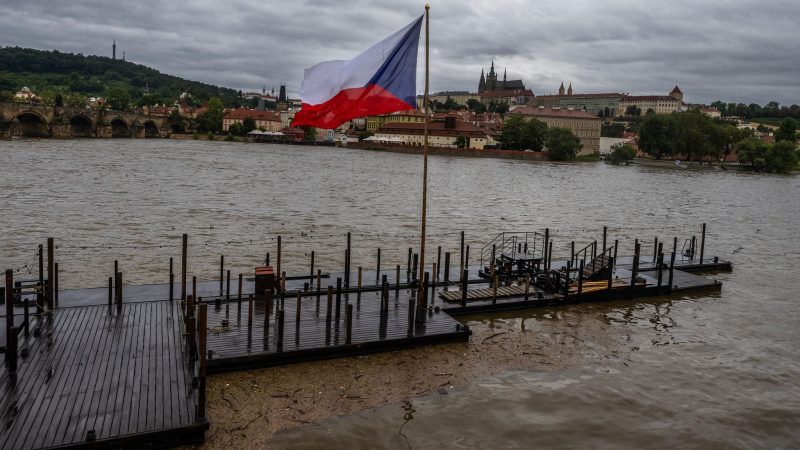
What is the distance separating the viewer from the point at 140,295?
655 inches

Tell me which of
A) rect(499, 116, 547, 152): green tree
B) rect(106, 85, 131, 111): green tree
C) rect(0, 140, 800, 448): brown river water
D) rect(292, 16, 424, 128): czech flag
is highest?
rect(106, 85, 131, 111): green tree

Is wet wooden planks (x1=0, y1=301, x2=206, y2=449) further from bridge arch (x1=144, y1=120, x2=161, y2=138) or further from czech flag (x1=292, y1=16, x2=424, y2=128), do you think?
bridge arch (x1=144, y1=120, x2=161, y2=138)

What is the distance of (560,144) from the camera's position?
Result: 123625mm

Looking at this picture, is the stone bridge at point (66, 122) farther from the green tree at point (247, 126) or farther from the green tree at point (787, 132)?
the green tree at point (787, 132)

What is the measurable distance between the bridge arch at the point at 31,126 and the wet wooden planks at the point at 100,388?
105m

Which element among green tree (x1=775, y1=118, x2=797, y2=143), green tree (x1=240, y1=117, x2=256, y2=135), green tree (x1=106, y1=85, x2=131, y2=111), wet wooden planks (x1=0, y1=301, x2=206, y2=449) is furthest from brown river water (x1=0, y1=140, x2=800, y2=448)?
green tree (x1=106, y1=85, x2=131, y2=111)

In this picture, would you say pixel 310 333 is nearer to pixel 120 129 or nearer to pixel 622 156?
pixel 622 156

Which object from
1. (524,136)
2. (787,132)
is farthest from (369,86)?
(787,132)

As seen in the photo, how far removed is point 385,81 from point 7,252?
794 inches

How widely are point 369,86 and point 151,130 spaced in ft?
482

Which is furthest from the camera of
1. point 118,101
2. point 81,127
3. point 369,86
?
point 118,101

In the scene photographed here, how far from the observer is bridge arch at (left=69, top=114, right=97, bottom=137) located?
114m

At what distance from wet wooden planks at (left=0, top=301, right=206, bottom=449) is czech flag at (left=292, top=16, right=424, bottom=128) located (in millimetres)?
5422

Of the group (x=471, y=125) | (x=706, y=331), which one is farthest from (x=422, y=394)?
(x=471, y=125)
